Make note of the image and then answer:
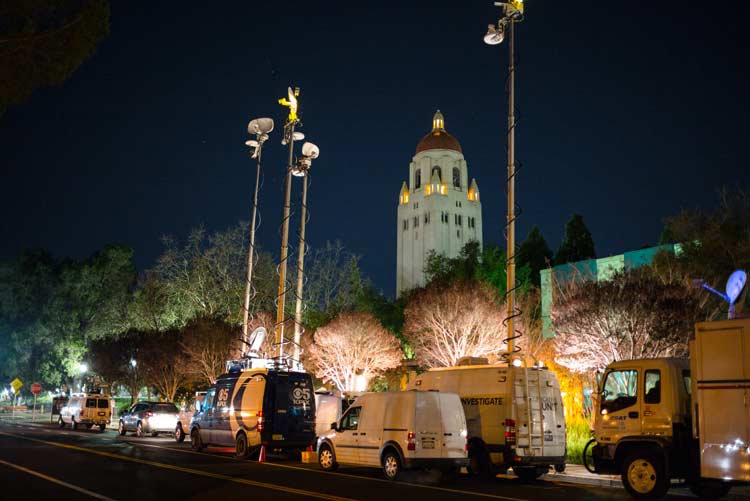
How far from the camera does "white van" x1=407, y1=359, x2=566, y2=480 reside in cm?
1568

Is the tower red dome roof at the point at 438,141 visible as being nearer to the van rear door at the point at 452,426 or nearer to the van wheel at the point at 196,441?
the van wheel at the point at 196,441

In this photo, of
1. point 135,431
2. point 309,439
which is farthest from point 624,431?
point 135,431

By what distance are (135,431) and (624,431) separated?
78.7ft

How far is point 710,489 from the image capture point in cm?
1234

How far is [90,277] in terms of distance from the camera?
65.0 m

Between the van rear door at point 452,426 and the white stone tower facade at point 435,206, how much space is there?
101258 mm

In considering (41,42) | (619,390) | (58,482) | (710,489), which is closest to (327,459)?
(58,482)

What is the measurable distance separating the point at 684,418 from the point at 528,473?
15.1ft

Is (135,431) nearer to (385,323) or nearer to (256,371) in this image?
(256,371)

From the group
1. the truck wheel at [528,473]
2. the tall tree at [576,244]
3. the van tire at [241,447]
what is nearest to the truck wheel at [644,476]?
the truck wheel at [528,473]

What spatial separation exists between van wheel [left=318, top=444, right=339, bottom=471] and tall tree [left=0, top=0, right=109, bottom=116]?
35.0ft

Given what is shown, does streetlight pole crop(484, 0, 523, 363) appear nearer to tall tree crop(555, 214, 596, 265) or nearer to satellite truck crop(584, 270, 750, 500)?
satellite truck crop(584, 270, 750, 500)

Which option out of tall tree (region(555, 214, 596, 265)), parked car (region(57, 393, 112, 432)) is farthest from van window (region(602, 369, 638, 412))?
tall tree (region(555, 214, 596, 265))

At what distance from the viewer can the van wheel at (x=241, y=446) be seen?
20109 millimetres
